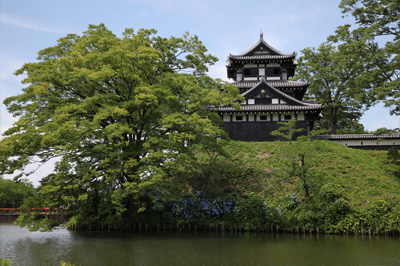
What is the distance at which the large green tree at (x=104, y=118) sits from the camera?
18.0 meters

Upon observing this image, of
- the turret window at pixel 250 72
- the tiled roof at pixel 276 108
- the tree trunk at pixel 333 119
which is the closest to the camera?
the tiled roof at pixel 276 108

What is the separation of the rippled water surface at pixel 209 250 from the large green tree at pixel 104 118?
300 centimetres

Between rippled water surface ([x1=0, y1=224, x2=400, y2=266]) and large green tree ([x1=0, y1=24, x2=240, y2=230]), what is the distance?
300 cm

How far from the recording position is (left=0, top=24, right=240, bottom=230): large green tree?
59.1ft

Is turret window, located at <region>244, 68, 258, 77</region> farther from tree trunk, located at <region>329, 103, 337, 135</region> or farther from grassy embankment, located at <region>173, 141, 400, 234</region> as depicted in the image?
tree trunk, located at <region>329, 103, 337, 135</region>

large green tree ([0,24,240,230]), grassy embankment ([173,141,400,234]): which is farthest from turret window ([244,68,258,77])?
large green tree ([0,24,240,230])

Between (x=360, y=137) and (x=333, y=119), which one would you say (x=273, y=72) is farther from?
(x=360, y=137)

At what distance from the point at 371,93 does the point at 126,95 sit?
23361mm

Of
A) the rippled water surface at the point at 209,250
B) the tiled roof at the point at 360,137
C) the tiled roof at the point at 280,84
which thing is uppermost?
the tiled roof at the point at 280,84

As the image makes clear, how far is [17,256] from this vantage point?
13.1 m

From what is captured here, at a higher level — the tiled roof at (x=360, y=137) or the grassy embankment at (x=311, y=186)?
the tiled roof at (x=360, y=137)

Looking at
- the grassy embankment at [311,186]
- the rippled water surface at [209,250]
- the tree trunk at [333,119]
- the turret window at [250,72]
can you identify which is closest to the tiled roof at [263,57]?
the turret window at [250,72]

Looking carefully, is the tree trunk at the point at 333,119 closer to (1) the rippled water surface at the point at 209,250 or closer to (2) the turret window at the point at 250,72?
(2) the turret window at the point at 250,72

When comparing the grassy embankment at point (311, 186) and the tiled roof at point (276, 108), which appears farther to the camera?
the tiled roof at point (276, 108)
